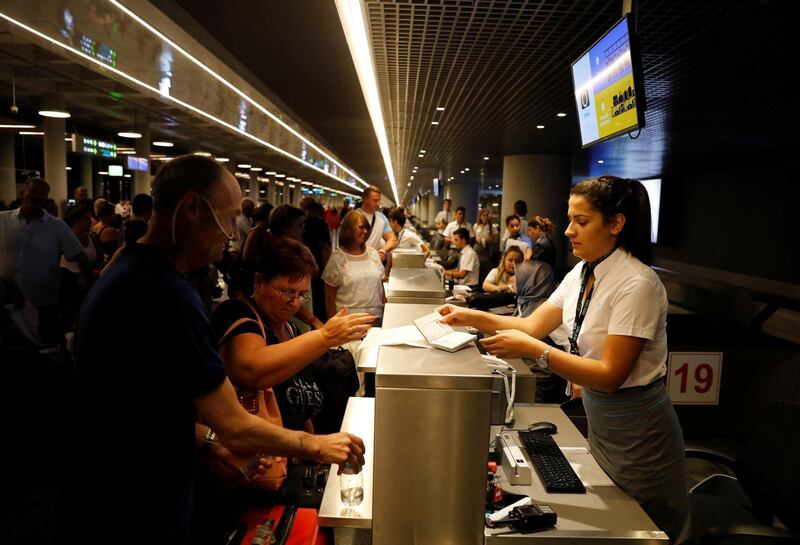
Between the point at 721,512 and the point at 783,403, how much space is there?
0.59 meters

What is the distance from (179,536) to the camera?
1533 mm

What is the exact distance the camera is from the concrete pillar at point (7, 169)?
54.5 feet

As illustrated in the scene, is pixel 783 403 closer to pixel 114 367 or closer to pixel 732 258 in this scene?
pixel 114 367

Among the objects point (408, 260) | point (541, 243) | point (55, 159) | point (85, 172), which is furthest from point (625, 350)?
point (85, 172)

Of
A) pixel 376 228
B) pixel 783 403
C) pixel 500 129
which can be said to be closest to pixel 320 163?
pixel 500 129

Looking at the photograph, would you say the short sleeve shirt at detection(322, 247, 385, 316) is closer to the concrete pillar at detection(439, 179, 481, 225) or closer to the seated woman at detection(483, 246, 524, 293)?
the seated woman at detection(483, 246, 524, 293)

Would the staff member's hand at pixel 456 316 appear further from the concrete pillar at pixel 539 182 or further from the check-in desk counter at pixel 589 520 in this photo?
the concrete pillar at pixel 539 182

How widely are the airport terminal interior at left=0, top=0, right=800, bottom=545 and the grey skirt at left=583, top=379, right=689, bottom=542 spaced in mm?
11

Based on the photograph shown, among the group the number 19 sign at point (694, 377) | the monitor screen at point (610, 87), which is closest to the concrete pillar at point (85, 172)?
the monitor screen at point (610, 87)

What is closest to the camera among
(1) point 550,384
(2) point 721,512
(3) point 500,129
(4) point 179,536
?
(4) point 179,536

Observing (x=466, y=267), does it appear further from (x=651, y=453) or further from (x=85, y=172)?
(x=85, y=172)

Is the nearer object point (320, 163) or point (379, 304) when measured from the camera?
point (379, 304)

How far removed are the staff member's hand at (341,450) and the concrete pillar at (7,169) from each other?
1834 centimetres

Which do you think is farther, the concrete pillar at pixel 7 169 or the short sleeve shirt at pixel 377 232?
the concrete pillar at pixel 7 169
